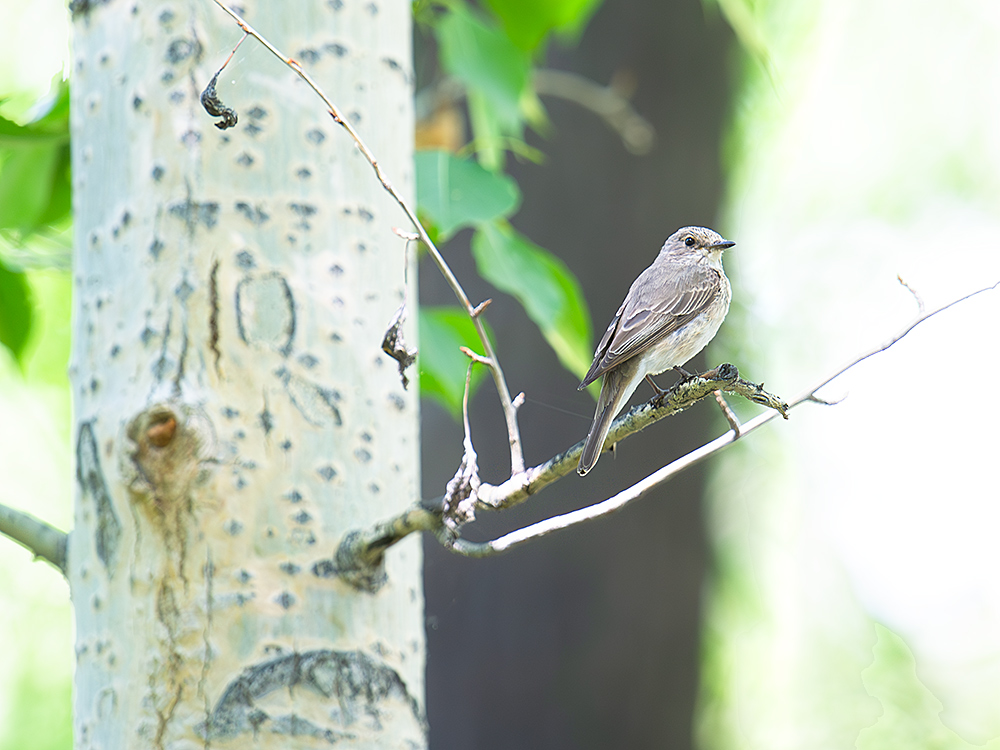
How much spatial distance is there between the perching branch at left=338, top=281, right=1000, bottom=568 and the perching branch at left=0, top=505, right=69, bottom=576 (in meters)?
0.66

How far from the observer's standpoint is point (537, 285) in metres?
1.51

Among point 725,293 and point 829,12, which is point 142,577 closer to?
point 725,293

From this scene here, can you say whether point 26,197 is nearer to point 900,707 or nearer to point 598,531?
point 598,531

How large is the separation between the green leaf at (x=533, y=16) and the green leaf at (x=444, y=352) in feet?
1.81

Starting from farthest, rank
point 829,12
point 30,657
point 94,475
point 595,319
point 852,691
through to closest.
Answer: point 30,657
point 852,691
point 829,12
point 595,319
point 94,475

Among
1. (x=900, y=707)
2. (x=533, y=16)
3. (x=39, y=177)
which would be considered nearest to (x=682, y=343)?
(x=533, y=16)

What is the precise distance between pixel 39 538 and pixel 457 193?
792 millimetres

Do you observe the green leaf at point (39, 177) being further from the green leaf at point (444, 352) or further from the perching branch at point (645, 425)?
the perching branch at point (645, 425)

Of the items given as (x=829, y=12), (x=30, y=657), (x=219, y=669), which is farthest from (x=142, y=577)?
(x=30, y=657)

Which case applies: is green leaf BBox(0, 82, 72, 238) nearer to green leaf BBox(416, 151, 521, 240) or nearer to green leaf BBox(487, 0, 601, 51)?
green leaf BBox(416, 151, 521, 240)

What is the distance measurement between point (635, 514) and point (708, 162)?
1.11 m

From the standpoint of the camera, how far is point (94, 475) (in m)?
1.17

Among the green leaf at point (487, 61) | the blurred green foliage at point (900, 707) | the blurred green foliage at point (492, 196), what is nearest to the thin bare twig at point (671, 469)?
the blurred green foliage at point (492, 196)

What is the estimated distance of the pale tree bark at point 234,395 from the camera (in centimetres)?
112
